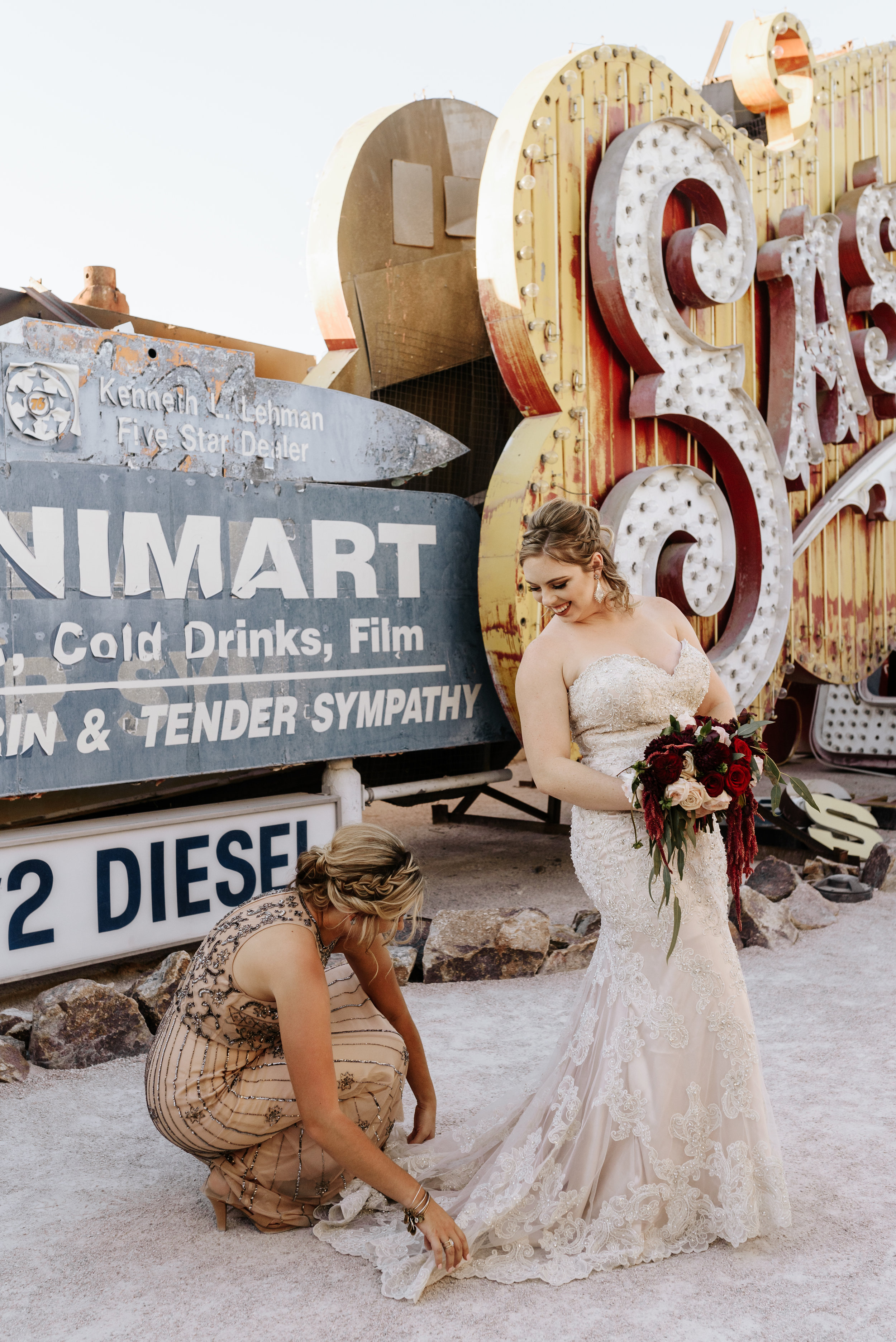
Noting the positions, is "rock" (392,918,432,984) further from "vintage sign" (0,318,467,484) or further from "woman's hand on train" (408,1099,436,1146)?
"vintage sign" (0,318,467,484)

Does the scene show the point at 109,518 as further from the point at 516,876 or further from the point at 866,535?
the point at 866,535

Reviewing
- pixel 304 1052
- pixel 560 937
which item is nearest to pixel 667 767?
pixel 304 1052

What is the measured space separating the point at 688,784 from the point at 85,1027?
2.75 m

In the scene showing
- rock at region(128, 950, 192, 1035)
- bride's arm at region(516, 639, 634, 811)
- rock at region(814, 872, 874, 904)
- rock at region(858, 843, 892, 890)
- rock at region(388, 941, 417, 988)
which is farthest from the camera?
rock at region(858, 843, 892, 890)

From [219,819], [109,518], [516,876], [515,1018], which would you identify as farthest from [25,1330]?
[516,876]

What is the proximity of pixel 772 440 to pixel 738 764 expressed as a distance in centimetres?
518

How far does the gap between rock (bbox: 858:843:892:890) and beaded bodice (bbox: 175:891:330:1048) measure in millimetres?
4740

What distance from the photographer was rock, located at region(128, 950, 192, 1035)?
452cm

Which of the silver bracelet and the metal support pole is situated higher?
the metal support pole

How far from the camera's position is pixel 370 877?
2633 millimetres

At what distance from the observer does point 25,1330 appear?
2547 millimetres

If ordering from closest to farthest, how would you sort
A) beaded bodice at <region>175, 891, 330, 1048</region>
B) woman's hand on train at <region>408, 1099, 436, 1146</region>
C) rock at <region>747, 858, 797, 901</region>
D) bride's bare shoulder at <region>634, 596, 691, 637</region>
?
1. beaded bodice at <region>175, 891, 330, 1048</region>
2. bride's bare shoulder at <region>634, 596, 691, 637</region>
3. woman's hand on train at <region>408, 1099, 436, 1146</region>
4. rock at <region>747, 858, 797, 901</region>

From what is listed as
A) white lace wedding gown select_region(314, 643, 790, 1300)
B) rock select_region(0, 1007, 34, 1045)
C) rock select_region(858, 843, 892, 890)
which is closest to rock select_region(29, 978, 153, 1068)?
rock select_region(0, 1007, 34, 1045)

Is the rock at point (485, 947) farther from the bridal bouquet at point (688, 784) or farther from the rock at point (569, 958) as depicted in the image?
the bridal bouquet at point (688, 784)
